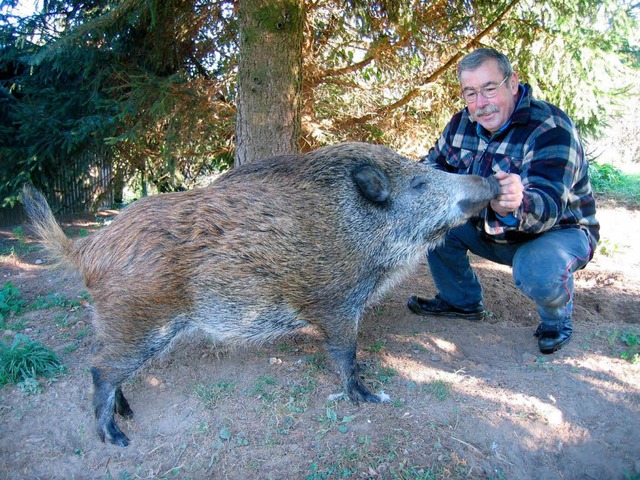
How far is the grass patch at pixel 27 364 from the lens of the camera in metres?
3.29

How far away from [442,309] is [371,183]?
1.73 metres

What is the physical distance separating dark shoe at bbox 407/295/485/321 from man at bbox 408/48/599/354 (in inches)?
23.2

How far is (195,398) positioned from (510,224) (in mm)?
2380

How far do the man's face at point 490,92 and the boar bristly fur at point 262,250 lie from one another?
2.15ft

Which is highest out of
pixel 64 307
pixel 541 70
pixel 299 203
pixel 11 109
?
pixel 541 70

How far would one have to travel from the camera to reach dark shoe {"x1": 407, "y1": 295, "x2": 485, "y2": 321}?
14.2ft

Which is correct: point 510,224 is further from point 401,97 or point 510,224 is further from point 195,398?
point 401,97

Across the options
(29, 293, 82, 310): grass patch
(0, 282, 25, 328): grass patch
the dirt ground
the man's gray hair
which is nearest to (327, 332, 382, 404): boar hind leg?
the dirt ground

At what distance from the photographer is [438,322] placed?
14.0 ft

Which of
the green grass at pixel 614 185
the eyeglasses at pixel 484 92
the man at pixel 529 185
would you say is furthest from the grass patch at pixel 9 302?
the green grass at pixel 614 185

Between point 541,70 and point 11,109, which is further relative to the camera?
point 11,109

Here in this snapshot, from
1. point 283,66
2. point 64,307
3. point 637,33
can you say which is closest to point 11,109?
point 64,307

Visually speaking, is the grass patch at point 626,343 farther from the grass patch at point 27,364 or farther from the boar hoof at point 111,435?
the grass patch at point 27,364

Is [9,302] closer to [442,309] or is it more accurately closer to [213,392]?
[213,392]
